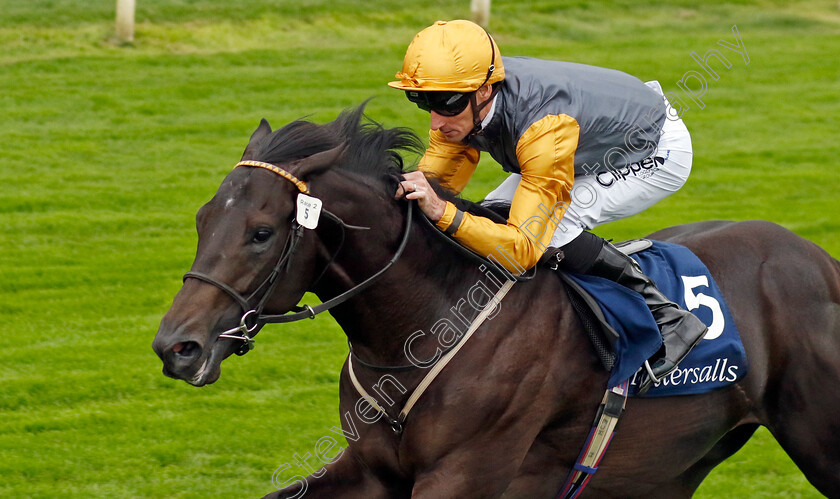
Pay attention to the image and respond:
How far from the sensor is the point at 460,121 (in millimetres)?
3365

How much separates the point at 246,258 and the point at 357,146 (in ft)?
1.94

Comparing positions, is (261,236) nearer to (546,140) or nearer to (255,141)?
(255,141)

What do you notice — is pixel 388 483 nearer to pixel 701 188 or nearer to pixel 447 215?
pixel 447 215

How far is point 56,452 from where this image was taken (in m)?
5.04

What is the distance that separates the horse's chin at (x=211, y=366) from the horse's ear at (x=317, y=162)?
1.73 feet

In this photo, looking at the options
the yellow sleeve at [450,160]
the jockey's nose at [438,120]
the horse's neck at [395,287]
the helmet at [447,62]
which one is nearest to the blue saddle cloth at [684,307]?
the horse's neck at [395,287]

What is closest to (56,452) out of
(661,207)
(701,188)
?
(661,207)

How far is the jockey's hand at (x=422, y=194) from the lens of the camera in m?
3.19

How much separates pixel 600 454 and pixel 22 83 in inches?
373

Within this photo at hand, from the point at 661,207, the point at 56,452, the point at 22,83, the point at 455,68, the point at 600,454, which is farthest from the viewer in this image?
the point at 22,83

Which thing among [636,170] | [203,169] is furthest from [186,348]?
[203,169]

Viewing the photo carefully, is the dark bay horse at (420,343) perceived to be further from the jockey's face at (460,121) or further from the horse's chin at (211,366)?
the jockey's face at (460,121)

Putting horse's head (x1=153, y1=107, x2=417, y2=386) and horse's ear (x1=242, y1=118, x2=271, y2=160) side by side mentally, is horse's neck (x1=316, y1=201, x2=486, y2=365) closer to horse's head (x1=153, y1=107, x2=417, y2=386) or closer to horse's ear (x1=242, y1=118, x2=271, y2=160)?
horse's head (x1=153, y1=107, x2=417, y2=386)

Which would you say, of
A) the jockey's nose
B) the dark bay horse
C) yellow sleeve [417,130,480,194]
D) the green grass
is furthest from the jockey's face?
the green grass
